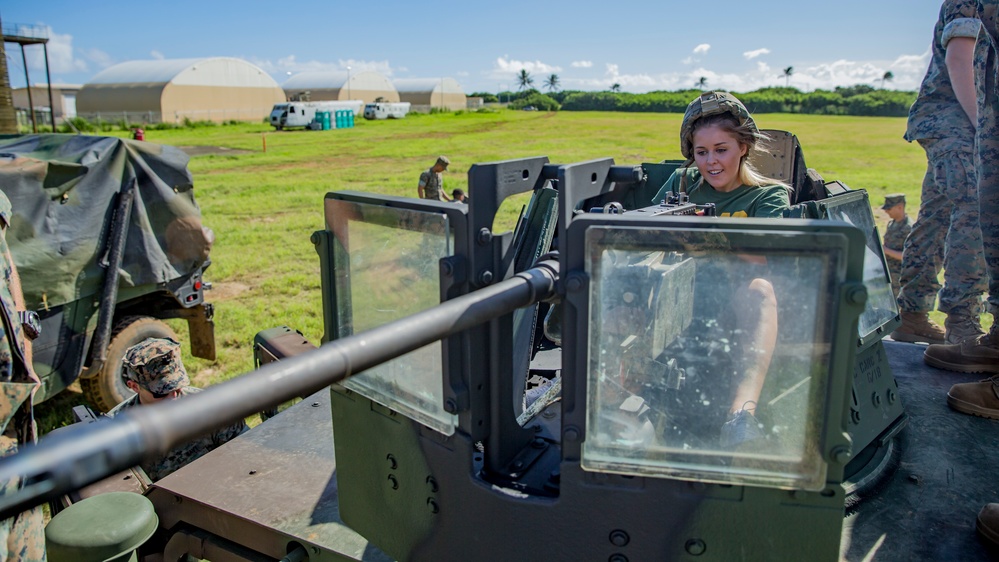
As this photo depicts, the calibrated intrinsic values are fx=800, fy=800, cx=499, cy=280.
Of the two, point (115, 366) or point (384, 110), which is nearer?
point (115, 366)

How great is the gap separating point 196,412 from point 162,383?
3395 millimetres

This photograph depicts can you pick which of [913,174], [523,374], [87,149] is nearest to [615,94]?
[913,174]

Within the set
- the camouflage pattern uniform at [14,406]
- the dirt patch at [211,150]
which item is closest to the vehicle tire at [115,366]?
the camouflage pattern uniform at [14,406]

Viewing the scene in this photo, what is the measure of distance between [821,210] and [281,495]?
2164mm

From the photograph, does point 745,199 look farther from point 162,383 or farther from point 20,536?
point 162,383

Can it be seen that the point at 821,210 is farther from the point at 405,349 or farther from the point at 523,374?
the point at 405,349

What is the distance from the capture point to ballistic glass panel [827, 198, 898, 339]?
277 cm

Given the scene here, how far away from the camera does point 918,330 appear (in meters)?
5.82

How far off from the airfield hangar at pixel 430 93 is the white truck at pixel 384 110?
51.8 ft

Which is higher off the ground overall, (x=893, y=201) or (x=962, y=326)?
(x=893, y=201)

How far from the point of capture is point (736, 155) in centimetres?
304

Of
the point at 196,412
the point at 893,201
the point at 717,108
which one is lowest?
the point at 893,201

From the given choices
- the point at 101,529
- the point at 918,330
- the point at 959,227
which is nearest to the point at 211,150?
the point at 918,330

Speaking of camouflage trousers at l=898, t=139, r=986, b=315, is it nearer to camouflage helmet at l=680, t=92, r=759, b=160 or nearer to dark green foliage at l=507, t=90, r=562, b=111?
camouflage helmet at l=680, t=92, r=759, b=160
